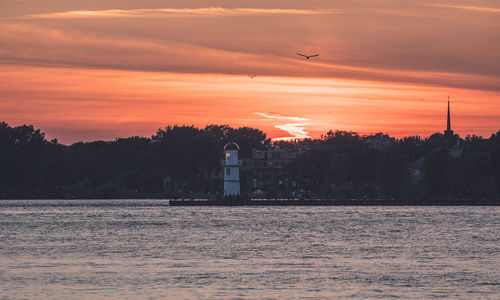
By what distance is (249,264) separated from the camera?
176ft

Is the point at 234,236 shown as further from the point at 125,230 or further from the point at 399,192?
the point at 399,192

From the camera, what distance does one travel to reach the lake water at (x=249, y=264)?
42.0 m

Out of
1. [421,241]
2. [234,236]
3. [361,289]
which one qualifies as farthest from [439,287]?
[234,236]

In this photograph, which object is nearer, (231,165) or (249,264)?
(249,264)

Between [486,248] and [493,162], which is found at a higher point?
[493,162]

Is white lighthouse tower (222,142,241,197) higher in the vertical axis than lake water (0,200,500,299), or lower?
higher

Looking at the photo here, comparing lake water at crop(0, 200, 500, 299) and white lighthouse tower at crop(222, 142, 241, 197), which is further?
white lighthouse tower at crop(222, 142, 241, 197)

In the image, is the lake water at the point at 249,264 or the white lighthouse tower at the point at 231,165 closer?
the lake water at the point at 249,264

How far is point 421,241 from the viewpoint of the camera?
73.8 meters

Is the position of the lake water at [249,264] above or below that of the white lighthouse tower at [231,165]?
below

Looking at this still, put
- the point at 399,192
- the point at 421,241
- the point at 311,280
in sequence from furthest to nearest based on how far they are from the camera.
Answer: the point at 399,192, the point at 421,241, the point at 311,280

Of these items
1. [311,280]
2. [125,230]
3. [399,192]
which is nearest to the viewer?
[311,280]

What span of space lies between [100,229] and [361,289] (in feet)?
178

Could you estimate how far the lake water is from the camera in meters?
42.0
